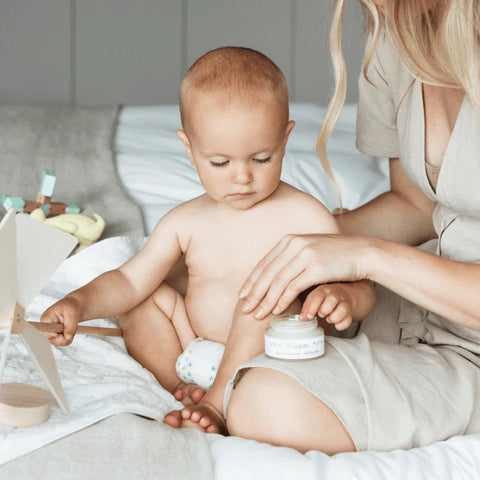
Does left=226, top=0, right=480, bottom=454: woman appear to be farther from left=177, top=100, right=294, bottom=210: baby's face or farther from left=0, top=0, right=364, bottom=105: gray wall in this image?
left=0, top=0, right=364, bottom=105: gray wall

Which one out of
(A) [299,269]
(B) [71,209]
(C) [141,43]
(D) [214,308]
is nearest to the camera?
(A) [299,269]

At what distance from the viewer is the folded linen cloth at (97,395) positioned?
797mm

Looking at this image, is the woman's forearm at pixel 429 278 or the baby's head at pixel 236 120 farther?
the baby's head at pixel 236 120

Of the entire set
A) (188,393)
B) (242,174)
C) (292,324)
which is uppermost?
(242,174)

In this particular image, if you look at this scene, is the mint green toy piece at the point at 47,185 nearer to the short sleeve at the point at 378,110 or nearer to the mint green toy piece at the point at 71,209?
the mint green toy piece at the point at 71,209

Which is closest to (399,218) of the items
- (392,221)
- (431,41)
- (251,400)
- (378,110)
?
(392,221)

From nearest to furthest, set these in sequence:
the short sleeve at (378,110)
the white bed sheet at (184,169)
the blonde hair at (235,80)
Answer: the blonde hair at (235,80), the short sleeve at (378,110), the white bed sheet at (184,169)

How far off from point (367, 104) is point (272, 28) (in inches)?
69.7

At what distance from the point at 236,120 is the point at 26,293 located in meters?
0.41

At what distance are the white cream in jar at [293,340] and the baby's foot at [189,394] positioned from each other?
0.20 meters

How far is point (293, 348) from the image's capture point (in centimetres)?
90

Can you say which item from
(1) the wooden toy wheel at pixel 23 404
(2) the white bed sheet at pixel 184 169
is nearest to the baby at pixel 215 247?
(1) the wooden toy wheel at pixel 23 404

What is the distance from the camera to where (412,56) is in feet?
3.57

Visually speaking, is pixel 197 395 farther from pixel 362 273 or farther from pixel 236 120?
pixel 236 120
